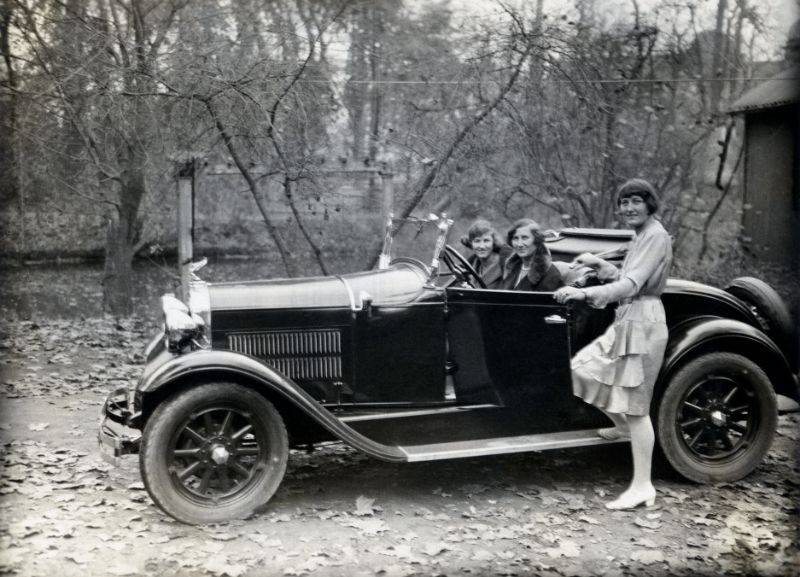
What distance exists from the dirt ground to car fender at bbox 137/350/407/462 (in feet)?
Result: 1.60

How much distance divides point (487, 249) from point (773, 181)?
723 cm

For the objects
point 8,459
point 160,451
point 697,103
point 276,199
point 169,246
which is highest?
point 697,103

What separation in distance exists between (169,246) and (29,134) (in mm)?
3094

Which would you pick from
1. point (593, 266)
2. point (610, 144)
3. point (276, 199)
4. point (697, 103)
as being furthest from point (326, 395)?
point (697, 103)

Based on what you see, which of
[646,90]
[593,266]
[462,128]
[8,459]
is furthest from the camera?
[646,90]

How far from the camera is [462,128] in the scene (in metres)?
8.77

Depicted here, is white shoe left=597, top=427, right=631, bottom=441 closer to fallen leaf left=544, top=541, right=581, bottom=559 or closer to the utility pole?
fallen leaf left=544, top=541, right=581, bottom=559

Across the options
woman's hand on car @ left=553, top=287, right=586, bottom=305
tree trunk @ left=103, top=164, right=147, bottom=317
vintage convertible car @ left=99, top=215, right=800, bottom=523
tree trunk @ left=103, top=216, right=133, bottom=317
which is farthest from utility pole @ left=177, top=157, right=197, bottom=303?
woman's hand on car @ left=553, top=287, right=586, bottom=305

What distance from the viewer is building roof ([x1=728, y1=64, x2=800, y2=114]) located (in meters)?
9.94

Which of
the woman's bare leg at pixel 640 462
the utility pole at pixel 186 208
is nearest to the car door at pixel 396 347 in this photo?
the woman's bare leg at pixel 640 462

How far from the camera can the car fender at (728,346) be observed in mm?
4594

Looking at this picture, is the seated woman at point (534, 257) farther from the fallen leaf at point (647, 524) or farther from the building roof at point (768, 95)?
the building roof at point (768, 95)

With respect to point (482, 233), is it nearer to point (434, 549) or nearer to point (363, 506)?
point (363, 506)

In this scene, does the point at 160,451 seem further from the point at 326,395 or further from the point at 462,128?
the point at 462,128
